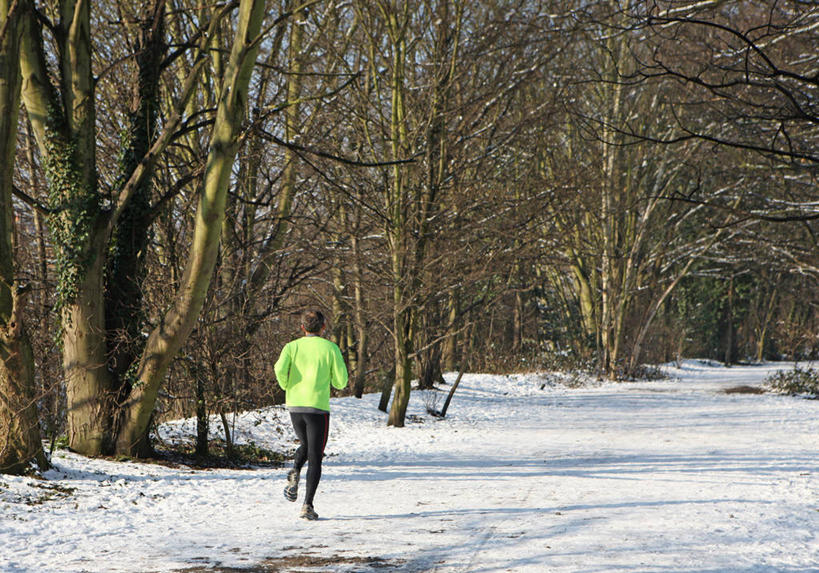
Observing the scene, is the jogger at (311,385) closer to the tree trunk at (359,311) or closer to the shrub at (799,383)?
the tree trunk at (359,311)

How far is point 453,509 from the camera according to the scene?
777 cm

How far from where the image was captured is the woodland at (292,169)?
9297 millimetres

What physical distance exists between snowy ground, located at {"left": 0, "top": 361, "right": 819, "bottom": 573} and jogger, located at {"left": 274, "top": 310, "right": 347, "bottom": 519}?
0.56 metres

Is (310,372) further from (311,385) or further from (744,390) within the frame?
(744,390)

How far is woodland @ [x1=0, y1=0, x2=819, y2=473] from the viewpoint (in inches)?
366

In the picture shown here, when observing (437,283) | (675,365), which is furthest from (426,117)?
(675,365)

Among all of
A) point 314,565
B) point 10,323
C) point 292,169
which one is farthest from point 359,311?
point 314,565

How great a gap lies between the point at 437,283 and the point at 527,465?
195 inches

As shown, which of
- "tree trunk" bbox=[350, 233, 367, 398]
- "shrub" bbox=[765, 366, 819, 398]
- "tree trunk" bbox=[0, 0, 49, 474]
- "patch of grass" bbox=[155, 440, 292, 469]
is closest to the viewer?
"tree trunk" bbox=[0, 0, 49, 474]

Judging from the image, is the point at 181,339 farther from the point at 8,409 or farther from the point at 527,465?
Result: the point at 527,465

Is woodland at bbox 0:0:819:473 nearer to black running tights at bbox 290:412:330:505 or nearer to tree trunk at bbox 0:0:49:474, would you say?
tree trunk at bbox 0:0:49:474

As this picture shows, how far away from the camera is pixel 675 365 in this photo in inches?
1663

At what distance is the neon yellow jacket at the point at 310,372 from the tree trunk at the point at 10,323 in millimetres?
2808

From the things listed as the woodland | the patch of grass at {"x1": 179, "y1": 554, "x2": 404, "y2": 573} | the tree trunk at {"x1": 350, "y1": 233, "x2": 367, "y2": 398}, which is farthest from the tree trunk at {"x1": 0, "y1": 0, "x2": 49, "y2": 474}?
the tree trunk at {"x1": 350, "y1": 233, "x2": 367, "y2": 398}
